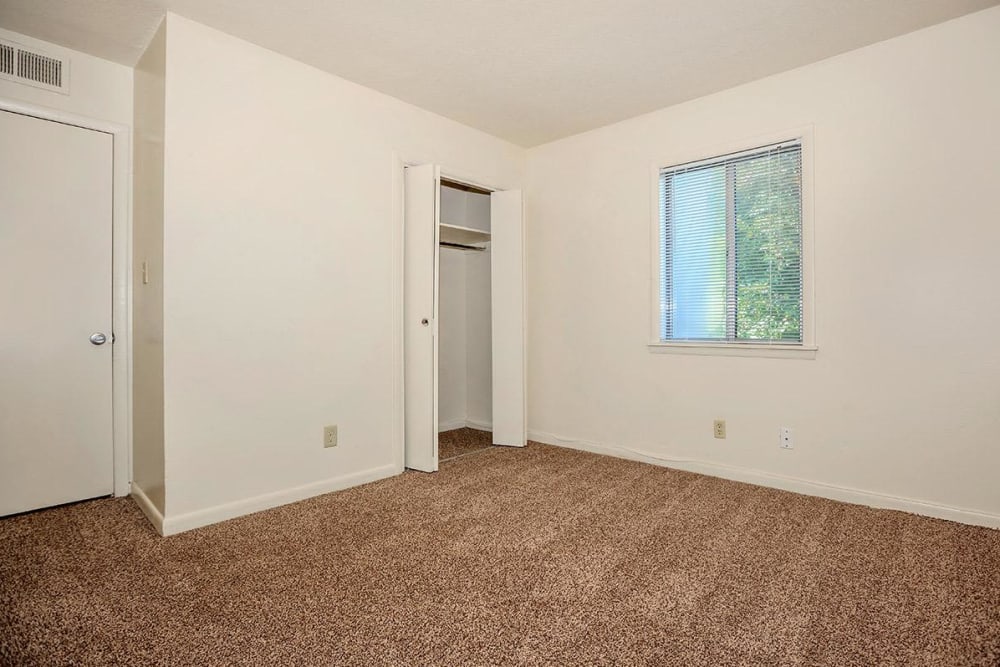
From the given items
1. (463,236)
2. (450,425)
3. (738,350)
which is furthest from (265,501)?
(738,350)

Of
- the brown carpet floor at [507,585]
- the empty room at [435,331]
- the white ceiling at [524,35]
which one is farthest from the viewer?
the white ceiling at [524,35]

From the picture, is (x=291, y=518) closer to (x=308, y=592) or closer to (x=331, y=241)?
(x=308, y=592)

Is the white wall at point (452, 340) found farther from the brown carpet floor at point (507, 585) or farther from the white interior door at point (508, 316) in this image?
the brown carpet floor at point (507, 585)

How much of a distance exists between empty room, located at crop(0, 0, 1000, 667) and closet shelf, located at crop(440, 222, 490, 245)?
0.85 m

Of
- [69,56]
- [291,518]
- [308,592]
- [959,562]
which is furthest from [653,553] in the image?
[69,56]

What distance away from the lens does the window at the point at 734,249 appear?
312 cm

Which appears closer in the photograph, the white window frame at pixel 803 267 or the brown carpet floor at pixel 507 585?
the brown carpet floor at pixel 507 585

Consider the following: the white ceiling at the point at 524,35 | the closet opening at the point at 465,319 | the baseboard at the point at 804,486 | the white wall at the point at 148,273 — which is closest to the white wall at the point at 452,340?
the closet opening at the point at 465,319

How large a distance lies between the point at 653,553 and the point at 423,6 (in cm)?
264

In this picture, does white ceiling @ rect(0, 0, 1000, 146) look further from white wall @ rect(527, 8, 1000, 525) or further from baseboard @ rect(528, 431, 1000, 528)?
baseboard @ rect(528, 431, 1000, 528)

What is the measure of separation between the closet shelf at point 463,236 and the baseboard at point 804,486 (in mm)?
1870

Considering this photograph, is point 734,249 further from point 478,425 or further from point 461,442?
point 478,425

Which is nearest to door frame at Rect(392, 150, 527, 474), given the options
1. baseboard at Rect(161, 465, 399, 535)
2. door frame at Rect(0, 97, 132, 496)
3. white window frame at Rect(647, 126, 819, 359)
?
baseboard at Rect(161, 465, 399, 535)

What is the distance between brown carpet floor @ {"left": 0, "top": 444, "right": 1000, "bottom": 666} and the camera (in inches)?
61.9
